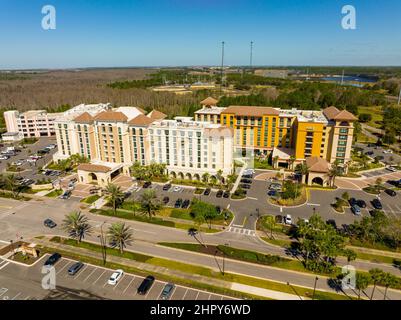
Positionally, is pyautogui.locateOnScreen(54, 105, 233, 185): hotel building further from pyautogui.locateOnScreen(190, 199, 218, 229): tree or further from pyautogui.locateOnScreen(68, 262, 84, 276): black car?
pyautogui.locateOnScreen(68, 262, 84, 276): black car

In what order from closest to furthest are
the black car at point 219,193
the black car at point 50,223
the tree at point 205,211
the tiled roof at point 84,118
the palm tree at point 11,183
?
the tree at point 205,211 → the black car at point 50,223 → the black car at point 219,193 → the palm tree at point 11,183 → the tiled roof at point 84,118

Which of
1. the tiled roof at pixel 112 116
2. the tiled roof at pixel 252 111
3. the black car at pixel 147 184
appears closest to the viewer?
the black car at pixel 147 184

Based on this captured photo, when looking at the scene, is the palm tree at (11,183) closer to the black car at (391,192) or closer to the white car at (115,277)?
the white car at (115,277)

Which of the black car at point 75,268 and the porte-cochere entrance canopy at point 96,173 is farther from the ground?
the porte-cochere entrance canopy at point 96,173

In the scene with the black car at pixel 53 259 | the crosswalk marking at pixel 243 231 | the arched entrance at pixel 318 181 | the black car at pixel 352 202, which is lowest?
the crosswalk marking at pixel 243 231

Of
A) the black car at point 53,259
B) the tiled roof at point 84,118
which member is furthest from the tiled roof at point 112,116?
the black car at point 53,259

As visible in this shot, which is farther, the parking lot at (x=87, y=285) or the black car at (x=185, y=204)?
the black car at (x=185, y=204)
